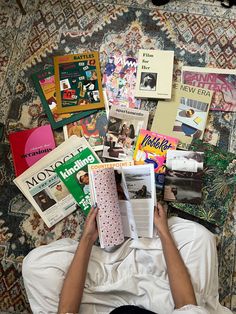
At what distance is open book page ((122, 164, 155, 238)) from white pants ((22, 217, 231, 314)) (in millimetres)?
69

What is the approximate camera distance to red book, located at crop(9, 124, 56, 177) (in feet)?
4.41

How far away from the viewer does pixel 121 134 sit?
1.36m

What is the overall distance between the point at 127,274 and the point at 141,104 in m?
0.65

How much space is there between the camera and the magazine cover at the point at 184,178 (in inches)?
50.4

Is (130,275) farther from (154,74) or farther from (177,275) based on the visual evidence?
(154,74)

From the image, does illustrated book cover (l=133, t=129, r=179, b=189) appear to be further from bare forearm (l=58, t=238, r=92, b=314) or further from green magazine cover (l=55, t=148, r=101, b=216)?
bare forearm (l=58, t=238, r=92, b=314)

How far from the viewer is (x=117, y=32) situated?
1503 mm

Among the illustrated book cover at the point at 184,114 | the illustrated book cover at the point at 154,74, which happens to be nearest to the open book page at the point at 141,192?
the illustrated book cover at the point at 184,114

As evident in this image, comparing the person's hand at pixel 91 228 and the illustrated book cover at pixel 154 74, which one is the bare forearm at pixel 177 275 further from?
the illustrated book cover at pixel 154 74

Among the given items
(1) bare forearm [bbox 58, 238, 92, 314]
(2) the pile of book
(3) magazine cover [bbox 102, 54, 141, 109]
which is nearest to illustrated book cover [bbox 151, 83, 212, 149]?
(2) the pile of book

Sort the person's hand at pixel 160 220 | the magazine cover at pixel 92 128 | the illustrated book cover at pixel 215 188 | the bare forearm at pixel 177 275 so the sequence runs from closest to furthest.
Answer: the bare forearm at pixel 177 275 < the person's hand at pixel 160 220 < the illustrated book cover at pixel 215 188 < the magazine cover at pixel 92 128

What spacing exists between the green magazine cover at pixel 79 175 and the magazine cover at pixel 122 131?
68 mm

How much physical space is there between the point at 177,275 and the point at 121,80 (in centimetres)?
78

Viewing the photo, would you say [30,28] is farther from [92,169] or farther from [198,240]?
[198,240]
